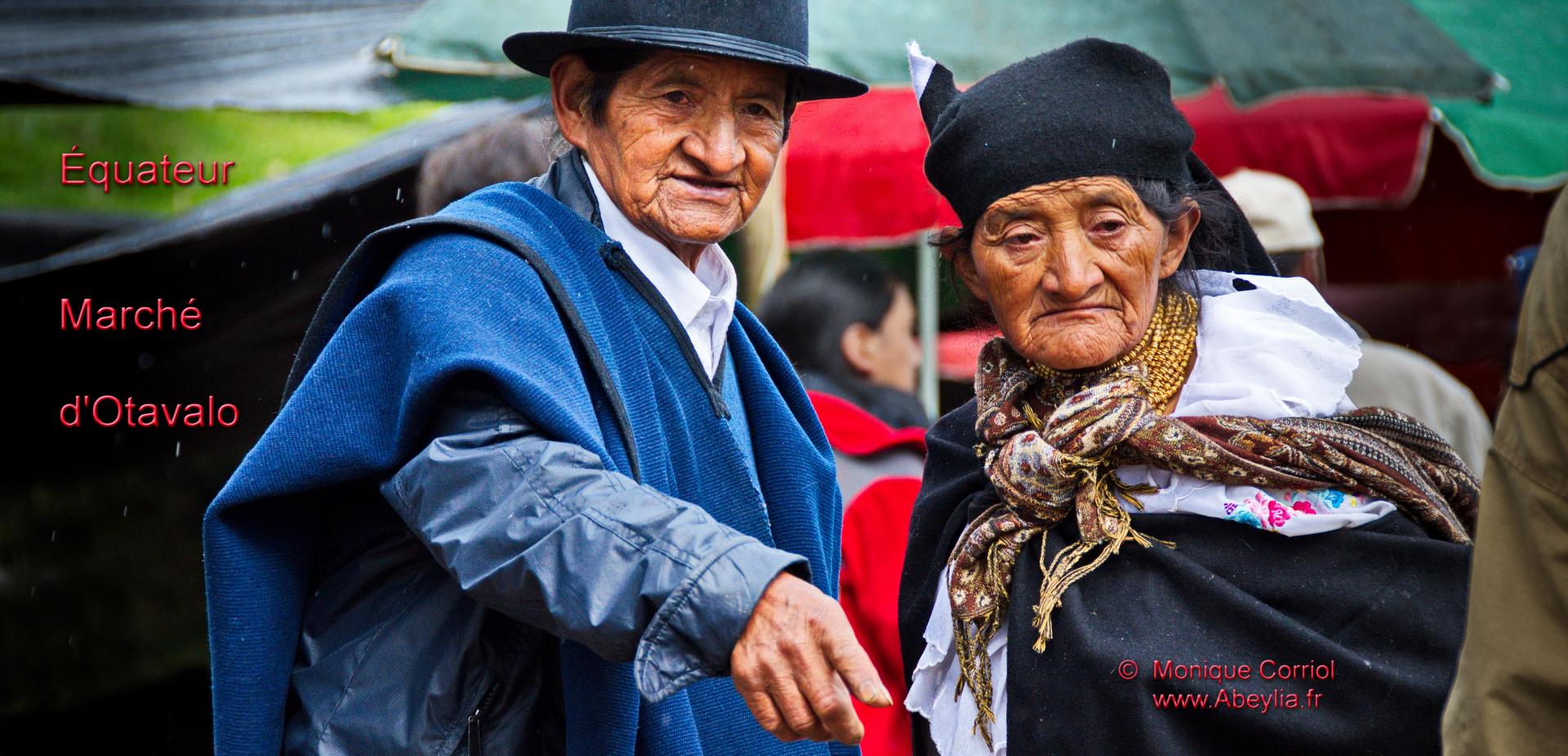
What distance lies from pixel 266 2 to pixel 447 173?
1.17 m

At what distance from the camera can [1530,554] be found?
1512 mm

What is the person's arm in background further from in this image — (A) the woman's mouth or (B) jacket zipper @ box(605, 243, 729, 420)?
(A) the woman's mouth

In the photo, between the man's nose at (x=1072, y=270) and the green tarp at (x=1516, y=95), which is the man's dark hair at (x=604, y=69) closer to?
the man's nose at (x=1072, y=270)

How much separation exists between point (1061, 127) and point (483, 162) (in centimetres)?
203

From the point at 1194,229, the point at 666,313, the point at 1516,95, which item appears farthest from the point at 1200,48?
the point at 666,313

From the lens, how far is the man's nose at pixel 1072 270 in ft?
7.65

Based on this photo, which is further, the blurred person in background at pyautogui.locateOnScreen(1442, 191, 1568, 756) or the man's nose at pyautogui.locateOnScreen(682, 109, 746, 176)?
the man's nose at pyautogui.locateOnScreen(682, 109, 746, 176)

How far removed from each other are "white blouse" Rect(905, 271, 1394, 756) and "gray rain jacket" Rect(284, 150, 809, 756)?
733mm

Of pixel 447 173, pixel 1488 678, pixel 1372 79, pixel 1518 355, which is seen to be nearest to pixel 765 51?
pixel 1518 355

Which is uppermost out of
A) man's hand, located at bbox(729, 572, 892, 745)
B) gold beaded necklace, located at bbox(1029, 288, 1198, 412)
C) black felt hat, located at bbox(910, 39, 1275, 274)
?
black felt hat, located at bbox(910, 39, 1275, 274)

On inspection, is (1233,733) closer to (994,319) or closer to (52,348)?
(994,319)

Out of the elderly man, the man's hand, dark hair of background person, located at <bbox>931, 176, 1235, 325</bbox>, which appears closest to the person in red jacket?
the elderly man

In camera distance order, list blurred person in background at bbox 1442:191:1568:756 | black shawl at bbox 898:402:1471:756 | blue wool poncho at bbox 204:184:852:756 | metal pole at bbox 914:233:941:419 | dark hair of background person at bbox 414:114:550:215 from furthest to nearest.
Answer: metal pole at bbox 914:233:941:419
dark hair of background person at bbox 414:114:550:215
black shawl at bbox 898:402:1471:756
blue wool poncho at bbox 204:184:852:756
blurred person in background at bbox 1442:191:1568:756

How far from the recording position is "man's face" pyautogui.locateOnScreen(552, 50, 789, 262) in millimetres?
2301
